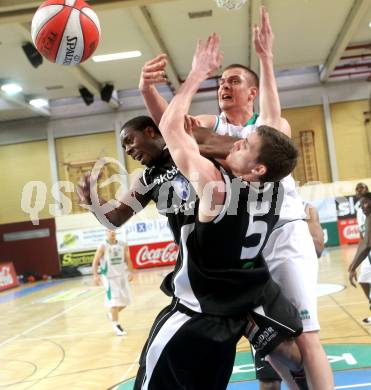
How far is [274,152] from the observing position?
8.88 feet

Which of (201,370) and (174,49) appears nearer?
(201,370)

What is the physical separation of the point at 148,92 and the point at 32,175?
19.4 m

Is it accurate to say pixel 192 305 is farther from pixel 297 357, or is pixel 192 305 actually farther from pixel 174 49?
pixel 174 49

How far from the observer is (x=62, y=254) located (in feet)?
66.5

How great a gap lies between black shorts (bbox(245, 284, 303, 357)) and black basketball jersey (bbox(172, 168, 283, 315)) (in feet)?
0.20

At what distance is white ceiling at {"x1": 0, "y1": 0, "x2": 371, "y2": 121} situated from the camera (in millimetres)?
12547

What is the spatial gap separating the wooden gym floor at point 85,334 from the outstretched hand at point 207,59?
3966mm

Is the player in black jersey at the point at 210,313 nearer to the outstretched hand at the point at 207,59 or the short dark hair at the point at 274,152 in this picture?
the short dark hair at the point at 274,152

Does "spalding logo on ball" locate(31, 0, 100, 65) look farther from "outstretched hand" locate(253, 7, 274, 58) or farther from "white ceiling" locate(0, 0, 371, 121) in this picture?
"white ceiling" locate(0, 0, 371, 121)

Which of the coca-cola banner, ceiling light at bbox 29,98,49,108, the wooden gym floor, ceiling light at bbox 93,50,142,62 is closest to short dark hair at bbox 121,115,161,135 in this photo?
the wooden gym floor

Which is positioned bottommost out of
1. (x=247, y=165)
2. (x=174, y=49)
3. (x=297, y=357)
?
(x=297, y=357)

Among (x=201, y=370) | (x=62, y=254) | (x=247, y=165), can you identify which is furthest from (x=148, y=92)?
(x=62, y=254)

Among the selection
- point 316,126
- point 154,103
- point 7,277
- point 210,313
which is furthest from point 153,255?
point 210,313

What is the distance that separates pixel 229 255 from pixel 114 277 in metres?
6.64
